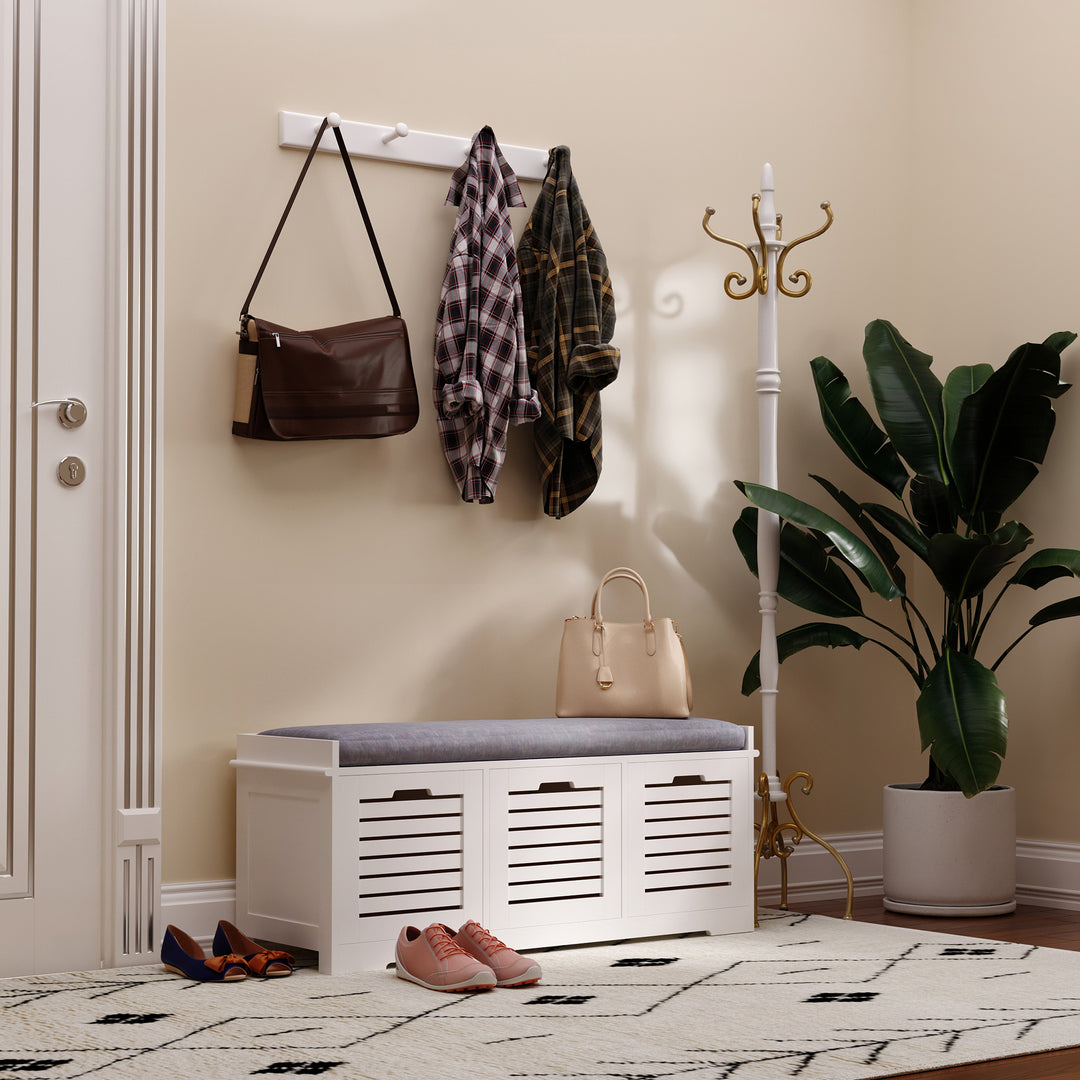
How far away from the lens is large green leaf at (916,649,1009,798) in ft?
9.82

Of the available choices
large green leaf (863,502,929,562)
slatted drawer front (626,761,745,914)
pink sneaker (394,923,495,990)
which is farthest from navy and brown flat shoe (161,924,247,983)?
large green leaf (863,502,929,562)

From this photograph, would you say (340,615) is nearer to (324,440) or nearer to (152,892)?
(324,440)

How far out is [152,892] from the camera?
2.82 m

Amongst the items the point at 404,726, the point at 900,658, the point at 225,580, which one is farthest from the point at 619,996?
the point at 900,658

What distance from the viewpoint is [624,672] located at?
3088 millimetres

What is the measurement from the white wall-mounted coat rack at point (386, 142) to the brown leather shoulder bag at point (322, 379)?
51 mm

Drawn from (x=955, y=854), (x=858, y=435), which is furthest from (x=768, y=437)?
(x=955, y=854)

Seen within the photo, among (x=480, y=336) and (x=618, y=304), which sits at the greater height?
(x=618, y=304)

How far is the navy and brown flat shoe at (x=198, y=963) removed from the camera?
254cm

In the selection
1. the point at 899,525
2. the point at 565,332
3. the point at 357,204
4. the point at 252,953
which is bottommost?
the point at 252,953

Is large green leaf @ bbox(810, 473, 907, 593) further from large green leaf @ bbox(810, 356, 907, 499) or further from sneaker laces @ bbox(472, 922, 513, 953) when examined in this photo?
sneaker laces @ bbox(472, 922, 513, 953)

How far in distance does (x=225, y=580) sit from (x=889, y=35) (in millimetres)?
2509

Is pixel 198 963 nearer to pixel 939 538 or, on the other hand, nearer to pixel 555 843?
pixel 555 843

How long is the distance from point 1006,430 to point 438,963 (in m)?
1.88
